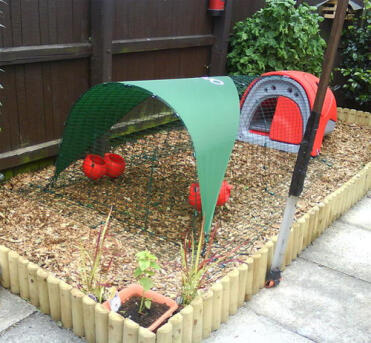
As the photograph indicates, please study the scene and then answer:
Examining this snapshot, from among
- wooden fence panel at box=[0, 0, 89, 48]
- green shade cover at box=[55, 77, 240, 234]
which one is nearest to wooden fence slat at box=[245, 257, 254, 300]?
green shade cover at box=[55, 77, 240, 234]

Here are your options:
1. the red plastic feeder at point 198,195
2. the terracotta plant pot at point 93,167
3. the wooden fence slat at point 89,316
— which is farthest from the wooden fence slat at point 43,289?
the terracotta plant pot at point 93,167

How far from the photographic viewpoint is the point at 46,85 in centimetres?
539

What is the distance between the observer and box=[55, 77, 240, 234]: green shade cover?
3906 millimetres

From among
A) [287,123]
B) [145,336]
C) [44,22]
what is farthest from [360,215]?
[44,22]

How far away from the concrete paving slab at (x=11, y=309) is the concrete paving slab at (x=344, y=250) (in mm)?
2503

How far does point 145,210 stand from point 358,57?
7.02 metres

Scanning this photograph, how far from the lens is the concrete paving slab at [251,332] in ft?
10.6

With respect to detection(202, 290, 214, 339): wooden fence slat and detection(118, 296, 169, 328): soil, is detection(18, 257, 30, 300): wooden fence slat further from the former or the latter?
detection(202, 290, 214, 339): wooden fence slat

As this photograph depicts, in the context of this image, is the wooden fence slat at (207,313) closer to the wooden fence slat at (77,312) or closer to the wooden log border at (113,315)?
the wooden log border at (113,315)

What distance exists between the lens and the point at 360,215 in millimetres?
5531

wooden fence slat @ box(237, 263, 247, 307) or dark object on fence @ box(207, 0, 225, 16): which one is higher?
dark object on fence @ box(207, 0, 225, 16)

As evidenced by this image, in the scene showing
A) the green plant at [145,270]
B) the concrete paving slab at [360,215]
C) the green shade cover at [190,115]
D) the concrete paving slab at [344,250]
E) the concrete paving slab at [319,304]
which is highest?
the green shade cover at [190,115]

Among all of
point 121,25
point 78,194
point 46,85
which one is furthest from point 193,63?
point 78,194

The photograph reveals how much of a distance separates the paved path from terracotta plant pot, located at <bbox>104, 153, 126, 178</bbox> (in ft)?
6.72
